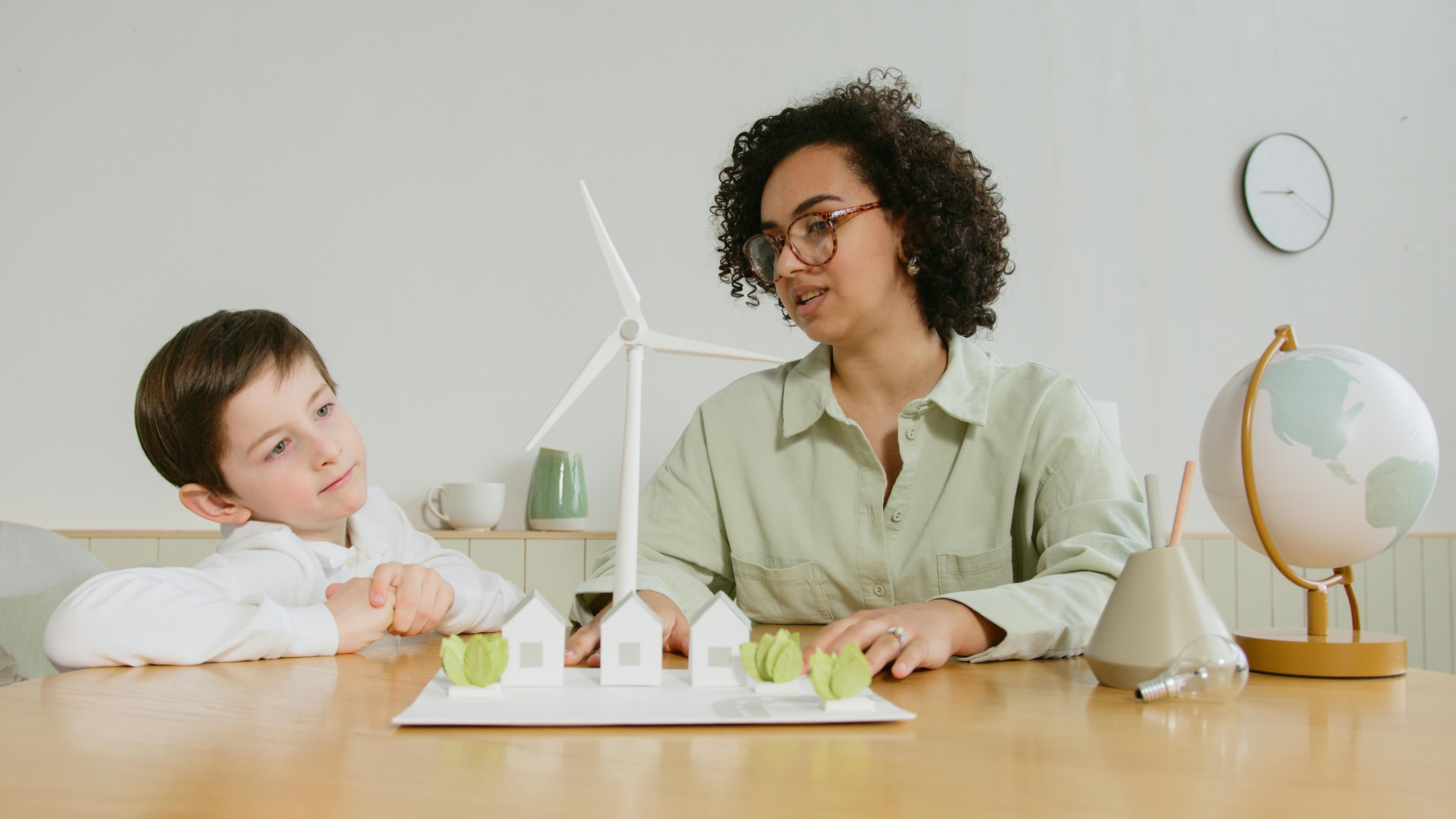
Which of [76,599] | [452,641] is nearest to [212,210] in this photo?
[76,599]

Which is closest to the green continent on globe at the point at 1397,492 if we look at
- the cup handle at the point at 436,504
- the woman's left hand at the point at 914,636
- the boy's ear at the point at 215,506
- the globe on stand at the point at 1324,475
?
the globe on stand at the point at 1324,475

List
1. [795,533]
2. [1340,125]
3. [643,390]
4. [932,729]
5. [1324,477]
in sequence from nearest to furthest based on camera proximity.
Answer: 1. [932,729]
2. [1324,477]
3. [795,533]
4. [643,390]
5. [1340,125]

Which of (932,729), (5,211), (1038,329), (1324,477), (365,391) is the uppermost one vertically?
(5,211)

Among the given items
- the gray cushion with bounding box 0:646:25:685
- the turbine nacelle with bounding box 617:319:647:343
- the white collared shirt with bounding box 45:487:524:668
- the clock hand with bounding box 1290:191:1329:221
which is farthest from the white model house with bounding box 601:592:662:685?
the clock hand with bounding box 1290:191:1329:221

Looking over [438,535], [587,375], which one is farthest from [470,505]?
[587,375]

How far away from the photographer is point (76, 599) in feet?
2.83

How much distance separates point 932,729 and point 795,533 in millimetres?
844

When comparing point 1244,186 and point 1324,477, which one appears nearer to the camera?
point 1324,477

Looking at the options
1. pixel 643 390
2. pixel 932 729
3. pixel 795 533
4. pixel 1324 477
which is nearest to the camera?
pixel 932 729

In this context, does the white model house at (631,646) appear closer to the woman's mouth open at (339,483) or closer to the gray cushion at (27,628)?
the woman's mouth open at (339,483)

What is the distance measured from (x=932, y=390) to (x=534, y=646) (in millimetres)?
864

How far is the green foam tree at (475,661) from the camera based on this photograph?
25.6 inches

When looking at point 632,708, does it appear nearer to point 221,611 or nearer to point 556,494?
point 221,611

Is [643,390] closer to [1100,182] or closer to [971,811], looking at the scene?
[1100,182]
